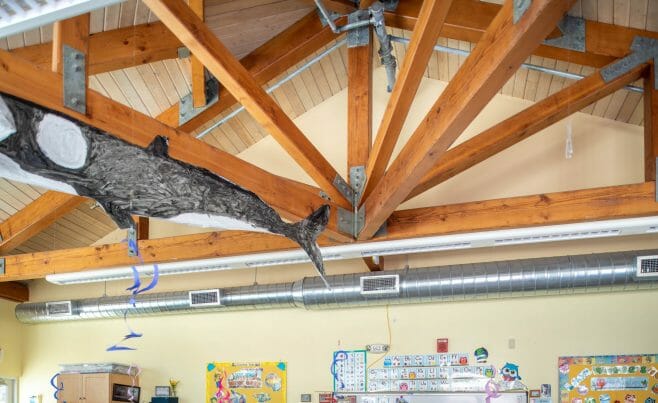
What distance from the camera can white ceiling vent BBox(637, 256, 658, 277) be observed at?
19.4 ft

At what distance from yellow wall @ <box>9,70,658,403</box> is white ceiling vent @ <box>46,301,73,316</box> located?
0.40 m

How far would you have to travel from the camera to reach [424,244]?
558 cm

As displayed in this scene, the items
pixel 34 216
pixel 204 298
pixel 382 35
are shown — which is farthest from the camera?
pixel 204 298

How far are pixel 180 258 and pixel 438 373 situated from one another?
2930mm

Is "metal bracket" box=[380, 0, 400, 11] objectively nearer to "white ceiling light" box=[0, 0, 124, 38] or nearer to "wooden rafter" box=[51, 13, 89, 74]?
"wooden rafter" box=[51, 13, 89, 74]

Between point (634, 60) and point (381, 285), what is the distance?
3100 millimetres

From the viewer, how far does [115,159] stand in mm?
3289

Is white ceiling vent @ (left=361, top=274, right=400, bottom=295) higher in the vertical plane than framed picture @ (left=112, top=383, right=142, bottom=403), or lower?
higher

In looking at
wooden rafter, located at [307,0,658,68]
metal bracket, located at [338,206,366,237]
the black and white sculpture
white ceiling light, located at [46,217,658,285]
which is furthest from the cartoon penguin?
the black and white sculpture

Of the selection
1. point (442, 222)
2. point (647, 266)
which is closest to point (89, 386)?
point (442, 222)

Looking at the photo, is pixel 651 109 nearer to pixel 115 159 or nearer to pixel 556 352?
pixel 556 352

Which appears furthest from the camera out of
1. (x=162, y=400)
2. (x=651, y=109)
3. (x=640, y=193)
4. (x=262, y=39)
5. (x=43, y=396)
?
(x=43, y=396)

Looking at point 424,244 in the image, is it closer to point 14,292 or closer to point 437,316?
point 437,316

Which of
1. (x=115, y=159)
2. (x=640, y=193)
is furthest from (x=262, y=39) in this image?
(x=640, y=193)
